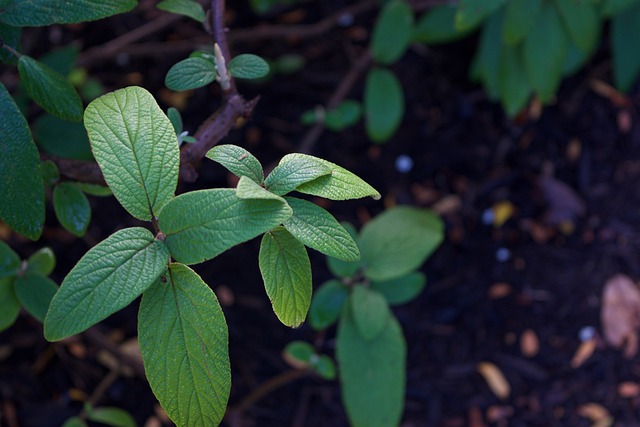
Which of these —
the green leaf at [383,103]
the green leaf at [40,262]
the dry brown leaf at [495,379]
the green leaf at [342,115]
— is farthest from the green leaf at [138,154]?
the dry brown leaf at [495,379]

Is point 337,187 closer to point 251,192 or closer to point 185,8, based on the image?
point 251,192

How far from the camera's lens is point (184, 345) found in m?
0.79

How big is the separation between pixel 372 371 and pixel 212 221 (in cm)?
81

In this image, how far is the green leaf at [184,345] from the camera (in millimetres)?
786

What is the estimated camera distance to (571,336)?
198 cm

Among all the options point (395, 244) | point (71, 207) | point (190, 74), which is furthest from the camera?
point (395, 244)

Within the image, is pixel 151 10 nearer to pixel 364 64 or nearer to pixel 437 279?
pixel 364 64

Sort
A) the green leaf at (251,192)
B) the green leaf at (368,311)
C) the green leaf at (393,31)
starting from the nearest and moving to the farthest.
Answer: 1. the green leaf at (251,192)
2. the green leaf at (368,311)
3. the green leaf at (393,31)

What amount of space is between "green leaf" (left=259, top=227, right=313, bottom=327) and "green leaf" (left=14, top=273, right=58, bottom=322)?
47cm

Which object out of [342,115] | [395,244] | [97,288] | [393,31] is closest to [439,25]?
[393,31]

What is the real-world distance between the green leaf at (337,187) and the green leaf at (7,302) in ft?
1.97

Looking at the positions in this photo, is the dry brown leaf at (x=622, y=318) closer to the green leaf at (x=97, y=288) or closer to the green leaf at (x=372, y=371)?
the green leaf at (x=372, y=371)

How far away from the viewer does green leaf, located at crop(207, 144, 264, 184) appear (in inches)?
31.7

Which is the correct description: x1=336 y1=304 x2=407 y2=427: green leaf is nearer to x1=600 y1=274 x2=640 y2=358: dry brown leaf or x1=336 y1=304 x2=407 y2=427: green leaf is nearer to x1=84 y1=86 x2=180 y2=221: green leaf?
x1=84 y1=86 x2=180 y2=221: green leaf
